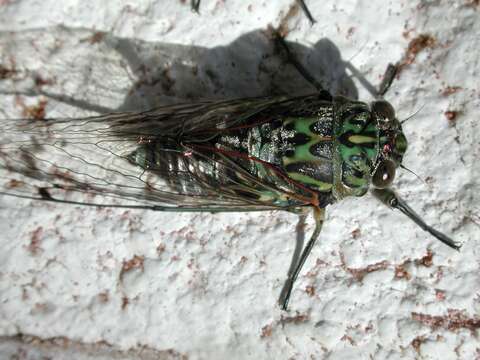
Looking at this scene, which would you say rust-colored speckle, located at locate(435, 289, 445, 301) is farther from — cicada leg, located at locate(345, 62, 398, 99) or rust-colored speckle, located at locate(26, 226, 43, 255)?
rust-colored speckle, located at locate(26, 226, 43, 255)

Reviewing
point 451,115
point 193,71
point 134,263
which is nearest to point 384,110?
point 451,115

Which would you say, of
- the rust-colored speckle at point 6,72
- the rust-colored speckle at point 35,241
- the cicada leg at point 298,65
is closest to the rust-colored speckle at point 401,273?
the cicada leg at point 298,65

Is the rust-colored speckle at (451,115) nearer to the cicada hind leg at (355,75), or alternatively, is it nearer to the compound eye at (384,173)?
the cicada hind leg at (355,75)

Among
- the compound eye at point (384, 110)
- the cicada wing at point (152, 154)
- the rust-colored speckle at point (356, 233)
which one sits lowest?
the rust-colored speckle at point (356, 233)

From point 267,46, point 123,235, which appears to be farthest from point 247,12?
point 123,235

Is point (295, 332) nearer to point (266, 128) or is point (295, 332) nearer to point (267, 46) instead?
point (266, 128)
